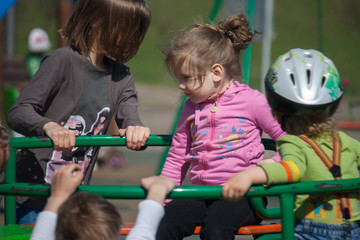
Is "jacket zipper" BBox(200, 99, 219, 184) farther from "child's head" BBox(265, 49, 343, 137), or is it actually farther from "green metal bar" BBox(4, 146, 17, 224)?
"green metal bar" BBox(4, 146, 17, 224)

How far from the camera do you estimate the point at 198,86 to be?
2.75 m

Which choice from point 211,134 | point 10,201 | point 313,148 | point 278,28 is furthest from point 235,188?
point 278,28

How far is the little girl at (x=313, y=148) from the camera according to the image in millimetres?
2131

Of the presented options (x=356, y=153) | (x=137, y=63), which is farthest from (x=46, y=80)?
(x=137, y=63)

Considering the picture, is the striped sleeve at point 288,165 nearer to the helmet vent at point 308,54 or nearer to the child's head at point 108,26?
the helmet vent at point 308,54

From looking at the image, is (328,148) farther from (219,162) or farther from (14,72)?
(14,72)

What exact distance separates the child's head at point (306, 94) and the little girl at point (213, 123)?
40 centimetres

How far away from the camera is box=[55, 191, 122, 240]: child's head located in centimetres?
178

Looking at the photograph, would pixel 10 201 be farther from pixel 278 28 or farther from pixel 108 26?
pixel 278 28

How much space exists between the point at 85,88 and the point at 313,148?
3.76ft

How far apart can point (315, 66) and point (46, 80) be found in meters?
1.17

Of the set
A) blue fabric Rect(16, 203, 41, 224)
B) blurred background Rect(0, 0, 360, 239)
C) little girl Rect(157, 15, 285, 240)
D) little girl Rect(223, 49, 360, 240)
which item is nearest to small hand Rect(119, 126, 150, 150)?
little girl Rect(157, 15, 285, 240)

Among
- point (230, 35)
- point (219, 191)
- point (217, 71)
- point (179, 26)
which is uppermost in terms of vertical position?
point (179, 26)

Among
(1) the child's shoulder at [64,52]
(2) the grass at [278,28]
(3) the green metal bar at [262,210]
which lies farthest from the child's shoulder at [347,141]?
(2) the grass at [278,28]
